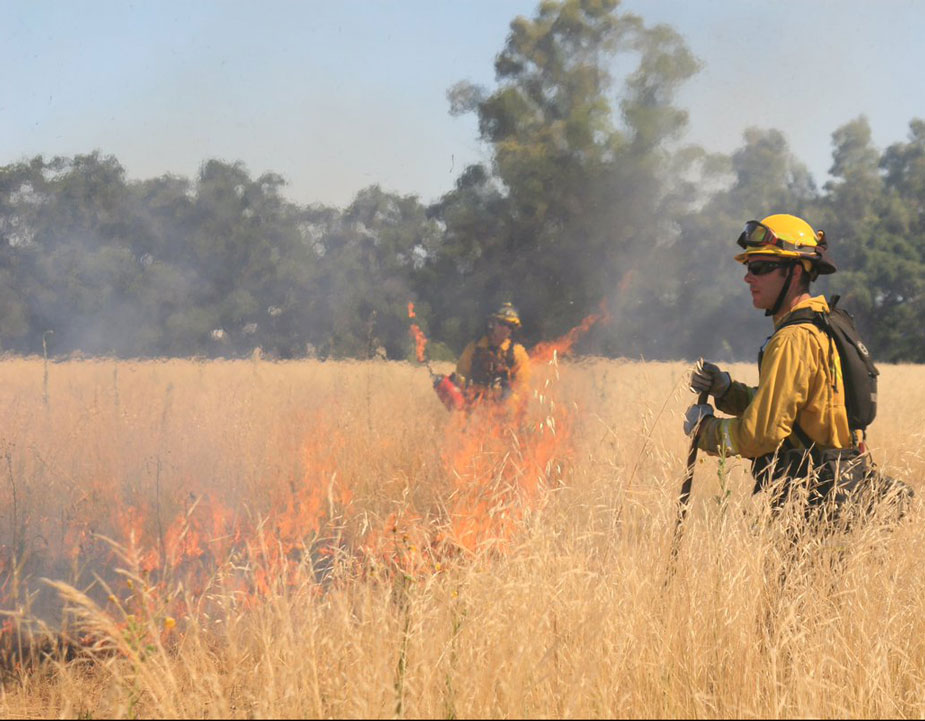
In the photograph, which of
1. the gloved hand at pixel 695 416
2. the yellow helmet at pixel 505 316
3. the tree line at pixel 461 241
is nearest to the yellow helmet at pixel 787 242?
the gloved hand at pixel 695 416

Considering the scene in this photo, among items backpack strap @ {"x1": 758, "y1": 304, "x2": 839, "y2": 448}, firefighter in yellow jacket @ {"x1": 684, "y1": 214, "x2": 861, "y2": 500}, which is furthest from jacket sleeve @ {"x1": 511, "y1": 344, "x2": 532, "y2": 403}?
backpack strap @ {"x1": 758, "y1": 304, "x2": 839, "y2": 448}

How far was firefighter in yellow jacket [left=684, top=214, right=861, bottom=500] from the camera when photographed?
3305mm

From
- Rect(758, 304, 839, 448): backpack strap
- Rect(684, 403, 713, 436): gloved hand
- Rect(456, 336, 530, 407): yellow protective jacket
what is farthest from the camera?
Rect(456, 336, 530, 407): yellow protective jacket

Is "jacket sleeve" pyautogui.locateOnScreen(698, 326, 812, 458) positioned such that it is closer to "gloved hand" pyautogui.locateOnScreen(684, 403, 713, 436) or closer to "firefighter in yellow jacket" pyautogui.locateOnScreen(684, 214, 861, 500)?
"firefighter in yellow jacket" pyautogui.locateOnScreen(684, 214, 861, 500)

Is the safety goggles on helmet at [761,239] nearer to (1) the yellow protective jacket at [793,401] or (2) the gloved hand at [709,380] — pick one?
(1) the yellow protective jacket at [793,401]

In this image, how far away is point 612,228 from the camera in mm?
13922

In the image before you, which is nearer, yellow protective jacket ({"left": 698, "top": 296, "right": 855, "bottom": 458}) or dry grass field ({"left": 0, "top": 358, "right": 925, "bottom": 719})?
dry grass field ({"left": 0, "top": 358, "right": 925, "bottom": 719})

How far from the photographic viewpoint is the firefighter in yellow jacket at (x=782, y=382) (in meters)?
3.30

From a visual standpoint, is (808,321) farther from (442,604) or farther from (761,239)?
(442,604)

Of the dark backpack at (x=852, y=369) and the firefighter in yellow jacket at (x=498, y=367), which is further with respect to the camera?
the firefighter in yellow jacket at (x=498, y=367)

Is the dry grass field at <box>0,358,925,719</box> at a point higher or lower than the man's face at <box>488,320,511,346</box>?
lower

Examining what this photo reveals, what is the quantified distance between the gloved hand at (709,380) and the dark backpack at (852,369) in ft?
1.21

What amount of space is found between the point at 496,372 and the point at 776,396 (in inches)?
181

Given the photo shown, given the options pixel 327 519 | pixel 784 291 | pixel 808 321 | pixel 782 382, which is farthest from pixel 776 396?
pixel 327 519
